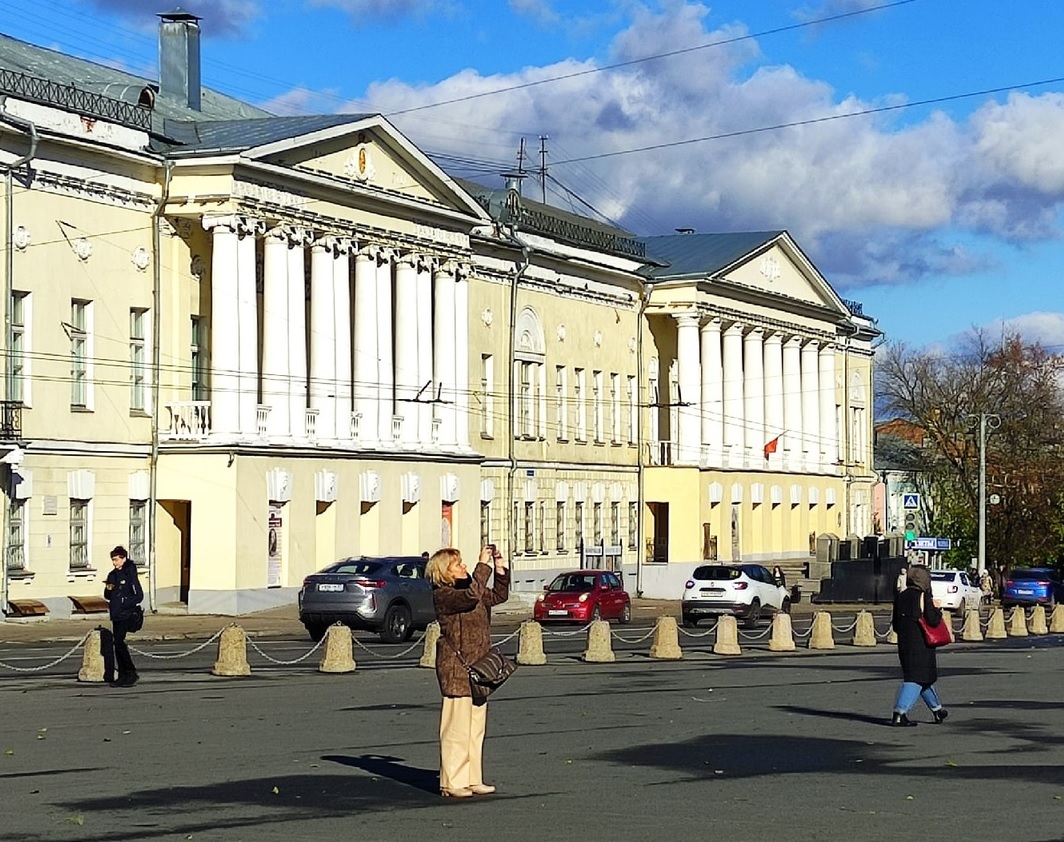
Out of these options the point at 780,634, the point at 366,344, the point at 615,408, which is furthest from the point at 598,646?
the point at 615,408

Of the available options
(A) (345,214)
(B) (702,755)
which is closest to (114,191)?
(A) (345,214)

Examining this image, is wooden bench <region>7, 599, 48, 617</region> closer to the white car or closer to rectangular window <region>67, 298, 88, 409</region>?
rectangular window <region>67, 298, 88, 409</region>

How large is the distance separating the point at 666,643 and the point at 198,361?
22.1 meters

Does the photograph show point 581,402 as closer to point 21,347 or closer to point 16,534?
point 21,347

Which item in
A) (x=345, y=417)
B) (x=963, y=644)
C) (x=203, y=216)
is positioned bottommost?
(x=963, y=644)

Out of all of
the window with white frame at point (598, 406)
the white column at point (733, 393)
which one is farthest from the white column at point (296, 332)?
the white column at point (733, 393)

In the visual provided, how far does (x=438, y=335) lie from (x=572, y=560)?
13.9 meters

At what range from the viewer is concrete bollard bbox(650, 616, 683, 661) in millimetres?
34094

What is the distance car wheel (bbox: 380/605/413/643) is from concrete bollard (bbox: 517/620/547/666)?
5349mm

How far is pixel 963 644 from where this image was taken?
43031 millimetres

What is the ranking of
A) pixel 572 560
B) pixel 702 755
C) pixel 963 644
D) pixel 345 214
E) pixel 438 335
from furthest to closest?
pixel 572 560 → pixel 438 335 → pixel 345 214 → pixel 963 644 → pixel 702 755

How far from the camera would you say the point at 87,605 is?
4675 cm

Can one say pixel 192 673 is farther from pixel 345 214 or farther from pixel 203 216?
pixel 345 214

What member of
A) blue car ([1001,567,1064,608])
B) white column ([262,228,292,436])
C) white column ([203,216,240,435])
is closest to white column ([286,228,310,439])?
white column ([262,228,292,436])
